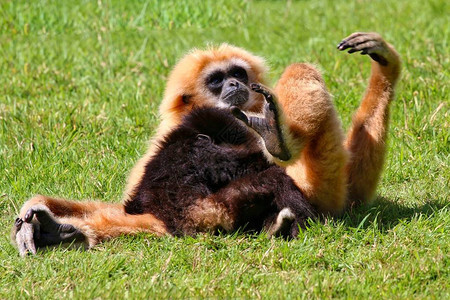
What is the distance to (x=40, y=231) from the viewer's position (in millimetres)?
6164

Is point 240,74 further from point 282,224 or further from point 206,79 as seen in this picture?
point 282,224

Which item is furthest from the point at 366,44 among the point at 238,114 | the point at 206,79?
the point at 206,79

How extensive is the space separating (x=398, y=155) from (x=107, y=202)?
284 centimetres

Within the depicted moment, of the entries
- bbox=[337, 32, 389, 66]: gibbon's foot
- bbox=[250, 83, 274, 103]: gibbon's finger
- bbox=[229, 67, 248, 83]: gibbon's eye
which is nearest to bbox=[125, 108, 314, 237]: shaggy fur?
bbox=[250, 83, 274, 103]: gibbon's finger

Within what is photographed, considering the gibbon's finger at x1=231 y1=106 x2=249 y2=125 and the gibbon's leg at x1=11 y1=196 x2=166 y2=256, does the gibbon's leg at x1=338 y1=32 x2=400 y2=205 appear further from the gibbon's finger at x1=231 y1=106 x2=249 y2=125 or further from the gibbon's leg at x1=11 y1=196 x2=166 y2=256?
the gibbon's leg at x1=11 y1=196 x2=166 y2=256

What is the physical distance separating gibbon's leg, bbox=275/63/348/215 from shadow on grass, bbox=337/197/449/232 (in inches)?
9.7

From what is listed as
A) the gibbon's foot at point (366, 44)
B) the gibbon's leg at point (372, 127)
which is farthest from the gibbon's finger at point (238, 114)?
the gibbon's leg at point (372, 127)

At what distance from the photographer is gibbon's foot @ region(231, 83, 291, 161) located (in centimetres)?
567

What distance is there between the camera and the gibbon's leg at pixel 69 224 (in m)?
6.09

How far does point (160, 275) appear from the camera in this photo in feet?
18.0

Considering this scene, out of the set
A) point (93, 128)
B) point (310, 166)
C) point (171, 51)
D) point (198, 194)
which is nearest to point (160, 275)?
point (198, 194)

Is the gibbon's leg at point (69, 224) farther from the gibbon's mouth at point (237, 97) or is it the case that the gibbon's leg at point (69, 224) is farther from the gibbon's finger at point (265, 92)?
the gibbon's mouth at point (237, 97)

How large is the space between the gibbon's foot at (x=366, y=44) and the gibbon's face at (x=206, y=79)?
4.40ft

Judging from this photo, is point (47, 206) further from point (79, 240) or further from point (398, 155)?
point (398, 155)
